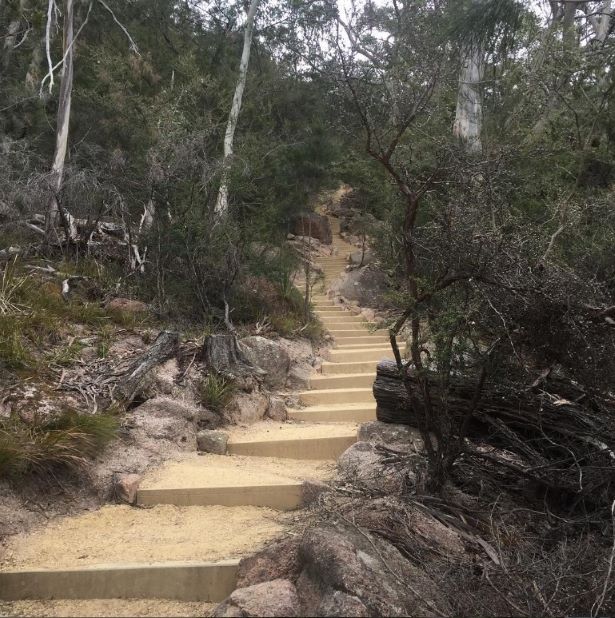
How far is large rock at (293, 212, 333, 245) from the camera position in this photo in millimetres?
18359

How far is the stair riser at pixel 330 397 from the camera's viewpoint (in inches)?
252

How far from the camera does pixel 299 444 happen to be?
4.71 metres

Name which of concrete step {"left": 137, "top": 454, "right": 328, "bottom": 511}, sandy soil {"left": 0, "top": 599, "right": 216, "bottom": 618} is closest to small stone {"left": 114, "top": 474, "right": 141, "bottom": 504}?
concrete step {"left": 137, "top": 454, "right": 328, "bottom": 511}

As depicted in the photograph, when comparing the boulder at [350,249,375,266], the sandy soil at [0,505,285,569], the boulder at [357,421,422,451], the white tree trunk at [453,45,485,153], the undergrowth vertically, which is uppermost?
the white tree trunk at [453,45,485,153]

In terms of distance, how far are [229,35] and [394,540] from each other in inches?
734

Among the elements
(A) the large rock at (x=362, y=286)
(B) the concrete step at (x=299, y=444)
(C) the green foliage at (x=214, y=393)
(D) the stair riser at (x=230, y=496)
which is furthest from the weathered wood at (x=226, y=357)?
(A) the large rock at (x=362, y=286)

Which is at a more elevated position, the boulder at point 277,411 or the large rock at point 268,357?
the large rock at point 268,357

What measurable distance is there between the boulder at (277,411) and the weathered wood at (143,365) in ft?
3.82

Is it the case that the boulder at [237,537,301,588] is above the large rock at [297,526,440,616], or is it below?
below

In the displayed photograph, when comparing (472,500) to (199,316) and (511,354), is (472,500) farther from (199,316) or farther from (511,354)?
(199,316)

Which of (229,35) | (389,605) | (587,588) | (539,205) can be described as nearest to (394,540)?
(389,605)

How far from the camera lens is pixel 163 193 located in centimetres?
755

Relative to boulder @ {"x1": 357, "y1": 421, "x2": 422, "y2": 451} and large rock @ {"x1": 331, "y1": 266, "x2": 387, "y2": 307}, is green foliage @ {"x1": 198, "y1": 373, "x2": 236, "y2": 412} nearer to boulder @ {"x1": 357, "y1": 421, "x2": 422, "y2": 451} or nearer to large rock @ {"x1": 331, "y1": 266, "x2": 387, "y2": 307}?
boulder @ {"x1": 357, "y1": 421, "x2": 422, "y2": 451}

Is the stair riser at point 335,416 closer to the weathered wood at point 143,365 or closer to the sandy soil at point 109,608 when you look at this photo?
the weathered wood at point 143,365
